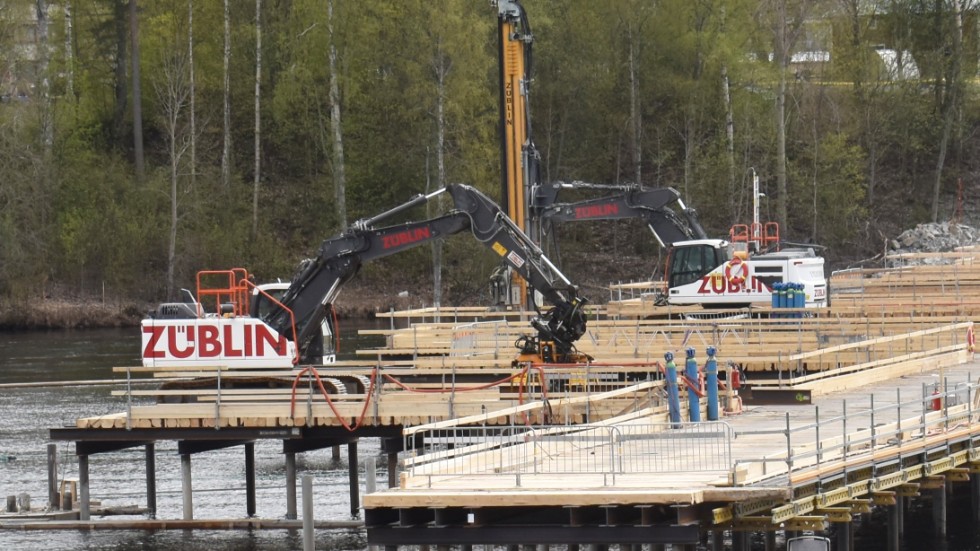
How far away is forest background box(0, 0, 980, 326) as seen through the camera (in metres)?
88.4

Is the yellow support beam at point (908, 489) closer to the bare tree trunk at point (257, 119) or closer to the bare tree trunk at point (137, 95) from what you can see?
the bare tree trunk at point (257, 119)

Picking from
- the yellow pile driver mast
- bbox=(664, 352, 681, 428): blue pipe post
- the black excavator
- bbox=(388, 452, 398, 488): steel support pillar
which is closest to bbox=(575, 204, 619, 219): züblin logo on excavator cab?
the yellow pile driver mast

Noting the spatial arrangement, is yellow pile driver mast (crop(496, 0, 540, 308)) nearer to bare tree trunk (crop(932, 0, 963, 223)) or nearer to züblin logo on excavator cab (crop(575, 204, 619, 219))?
züblin logo on excavator cab (crop(575, 204, 619, 219))

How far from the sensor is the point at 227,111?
91625mm

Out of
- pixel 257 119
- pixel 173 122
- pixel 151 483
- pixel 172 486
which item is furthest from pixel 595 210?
pixel 257 119

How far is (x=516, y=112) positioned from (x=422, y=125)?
3143 centimetres

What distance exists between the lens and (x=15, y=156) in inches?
3472

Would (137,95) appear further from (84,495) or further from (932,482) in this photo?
(932,482)

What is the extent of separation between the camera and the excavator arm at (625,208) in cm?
5978

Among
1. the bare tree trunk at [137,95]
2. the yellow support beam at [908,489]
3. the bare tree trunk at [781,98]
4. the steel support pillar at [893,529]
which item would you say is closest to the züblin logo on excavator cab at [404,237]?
the steel support pillar at [893,529]

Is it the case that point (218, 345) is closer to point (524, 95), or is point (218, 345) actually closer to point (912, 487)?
point (912, 487)

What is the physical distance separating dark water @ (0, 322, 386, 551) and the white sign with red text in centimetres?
288

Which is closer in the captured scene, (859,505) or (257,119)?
(859,505)

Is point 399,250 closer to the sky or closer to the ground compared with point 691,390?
closer to the sky
